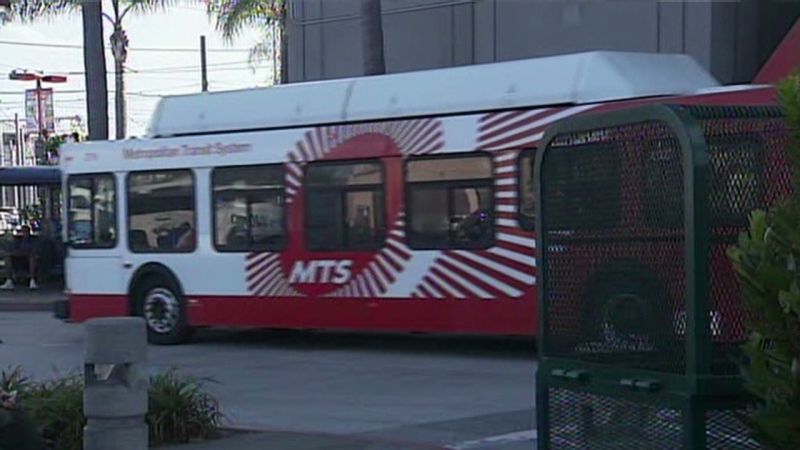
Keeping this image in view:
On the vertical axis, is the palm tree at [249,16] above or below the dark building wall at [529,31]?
above

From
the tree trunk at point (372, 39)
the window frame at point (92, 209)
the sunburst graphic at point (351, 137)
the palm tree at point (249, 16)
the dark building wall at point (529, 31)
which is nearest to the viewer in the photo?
the sunburst graphic at point (351, 137)

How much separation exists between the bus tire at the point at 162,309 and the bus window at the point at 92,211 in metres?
0.88

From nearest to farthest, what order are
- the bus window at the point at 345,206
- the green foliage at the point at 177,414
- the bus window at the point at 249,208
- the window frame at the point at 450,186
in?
the green foliage at the point at 177,414, the window frame at the point at 450,186, the bus window at the point at 345,206, the bus window at the point at 249,208

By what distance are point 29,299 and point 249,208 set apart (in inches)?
475

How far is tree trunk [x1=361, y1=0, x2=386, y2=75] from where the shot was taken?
24203 millimetres

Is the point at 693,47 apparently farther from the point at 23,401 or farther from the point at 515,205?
the point at 23,401

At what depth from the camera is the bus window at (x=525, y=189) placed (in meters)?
14.2

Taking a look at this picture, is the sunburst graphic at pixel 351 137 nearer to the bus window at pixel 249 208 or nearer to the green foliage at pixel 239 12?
the bus window at pixel 249 208

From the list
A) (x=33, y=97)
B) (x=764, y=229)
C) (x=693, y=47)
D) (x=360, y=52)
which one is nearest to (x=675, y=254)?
(x=764, y=229)

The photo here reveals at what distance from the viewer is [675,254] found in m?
4.64

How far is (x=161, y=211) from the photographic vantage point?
57.6 feet

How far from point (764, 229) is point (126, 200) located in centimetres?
1508

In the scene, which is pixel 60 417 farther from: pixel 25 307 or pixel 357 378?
pixel 25 307

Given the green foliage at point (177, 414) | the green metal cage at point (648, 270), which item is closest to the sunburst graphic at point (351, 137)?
the green foliage at point (177, 414)
